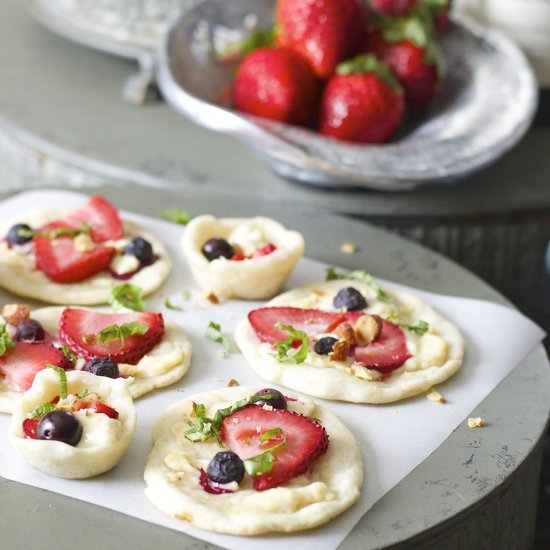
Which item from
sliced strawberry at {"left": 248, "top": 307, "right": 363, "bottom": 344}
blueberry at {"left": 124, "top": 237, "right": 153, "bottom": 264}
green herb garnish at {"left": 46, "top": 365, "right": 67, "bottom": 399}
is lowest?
blueberry at {"left": 124, "top": 237, "right": 153, "bottom": 264}

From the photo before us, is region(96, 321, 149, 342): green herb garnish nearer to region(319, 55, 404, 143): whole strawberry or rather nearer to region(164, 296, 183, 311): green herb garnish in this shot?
region(164, 296, 183, 311): green herb garnish

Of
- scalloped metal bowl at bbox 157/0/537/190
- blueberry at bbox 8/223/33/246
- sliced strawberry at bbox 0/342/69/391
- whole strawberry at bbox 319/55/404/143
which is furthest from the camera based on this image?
whole strawberry at bbox 319/55/404/143

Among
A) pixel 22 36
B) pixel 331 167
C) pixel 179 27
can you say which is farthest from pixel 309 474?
pixel 22 36

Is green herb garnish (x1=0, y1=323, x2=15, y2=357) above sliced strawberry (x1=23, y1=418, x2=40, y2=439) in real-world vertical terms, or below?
below

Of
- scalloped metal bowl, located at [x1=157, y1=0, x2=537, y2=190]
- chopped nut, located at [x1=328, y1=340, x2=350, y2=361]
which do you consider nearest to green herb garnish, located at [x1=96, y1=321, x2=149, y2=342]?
chopped nut, located at [x1=328, y1=340, x2=350, y2=361]

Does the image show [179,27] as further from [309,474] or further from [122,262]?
[309,474]

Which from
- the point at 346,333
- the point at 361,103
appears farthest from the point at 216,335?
the point at 361,103
